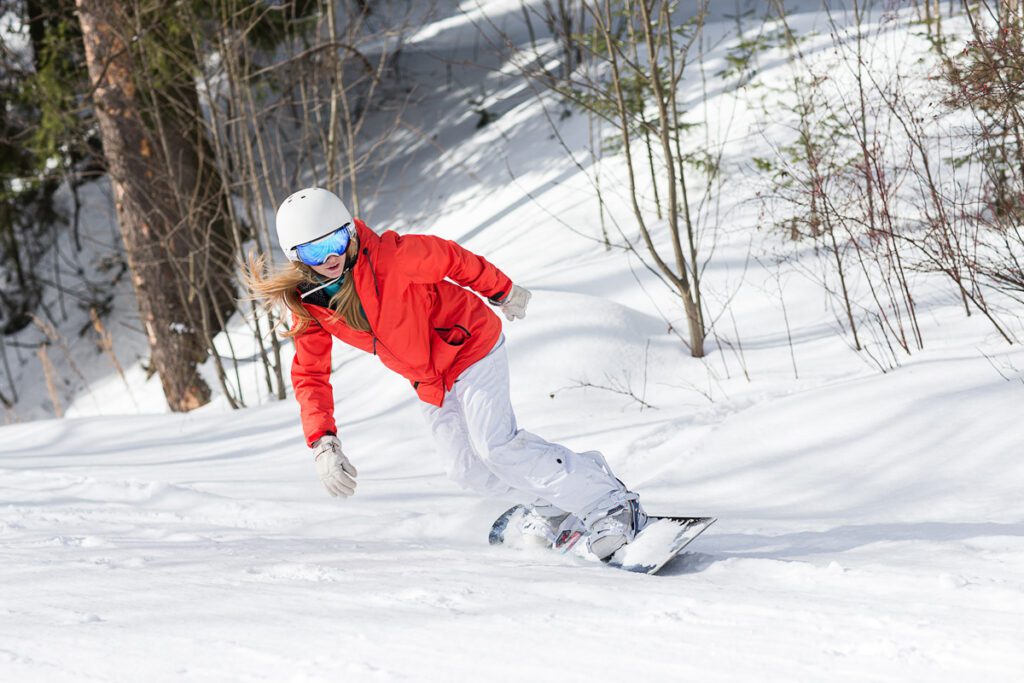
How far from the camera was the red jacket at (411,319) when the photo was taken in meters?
3.13

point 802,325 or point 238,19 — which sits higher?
point 238,19

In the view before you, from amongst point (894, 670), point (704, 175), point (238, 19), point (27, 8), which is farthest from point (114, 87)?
point (894, 670)

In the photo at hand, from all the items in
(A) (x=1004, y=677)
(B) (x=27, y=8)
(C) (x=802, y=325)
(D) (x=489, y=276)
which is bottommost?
(C) (x=802, y=325)

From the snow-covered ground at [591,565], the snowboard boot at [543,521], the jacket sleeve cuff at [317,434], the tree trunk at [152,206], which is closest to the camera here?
the snow-covered ground at [591,565]

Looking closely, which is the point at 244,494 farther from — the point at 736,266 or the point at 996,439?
the point at 736,266

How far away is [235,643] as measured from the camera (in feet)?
7.70

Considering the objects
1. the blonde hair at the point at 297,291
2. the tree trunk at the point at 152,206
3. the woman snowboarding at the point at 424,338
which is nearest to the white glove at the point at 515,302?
the woman snowboarding at the point at 424,338

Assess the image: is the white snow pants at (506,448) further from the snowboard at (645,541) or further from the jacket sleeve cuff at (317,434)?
the jacket sleeve cuff at (317,434)

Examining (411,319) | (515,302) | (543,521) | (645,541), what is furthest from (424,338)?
(645,541)

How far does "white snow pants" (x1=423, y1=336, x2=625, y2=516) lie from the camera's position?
3.23m

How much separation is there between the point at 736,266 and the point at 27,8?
8972mm

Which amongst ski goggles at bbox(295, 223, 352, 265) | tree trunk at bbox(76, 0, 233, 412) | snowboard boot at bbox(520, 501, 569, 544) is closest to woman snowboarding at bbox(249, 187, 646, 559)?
ski goggles at bbox(295, 223, 352, 265)

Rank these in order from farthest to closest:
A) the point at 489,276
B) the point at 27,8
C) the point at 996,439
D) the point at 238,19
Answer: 1. the point at 27,8
2. the point at 238,19
3. the point at 996,439
4. the point at 489,276

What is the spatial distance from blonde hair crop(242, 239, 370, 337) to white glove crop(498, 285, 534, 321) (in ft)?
1.73
